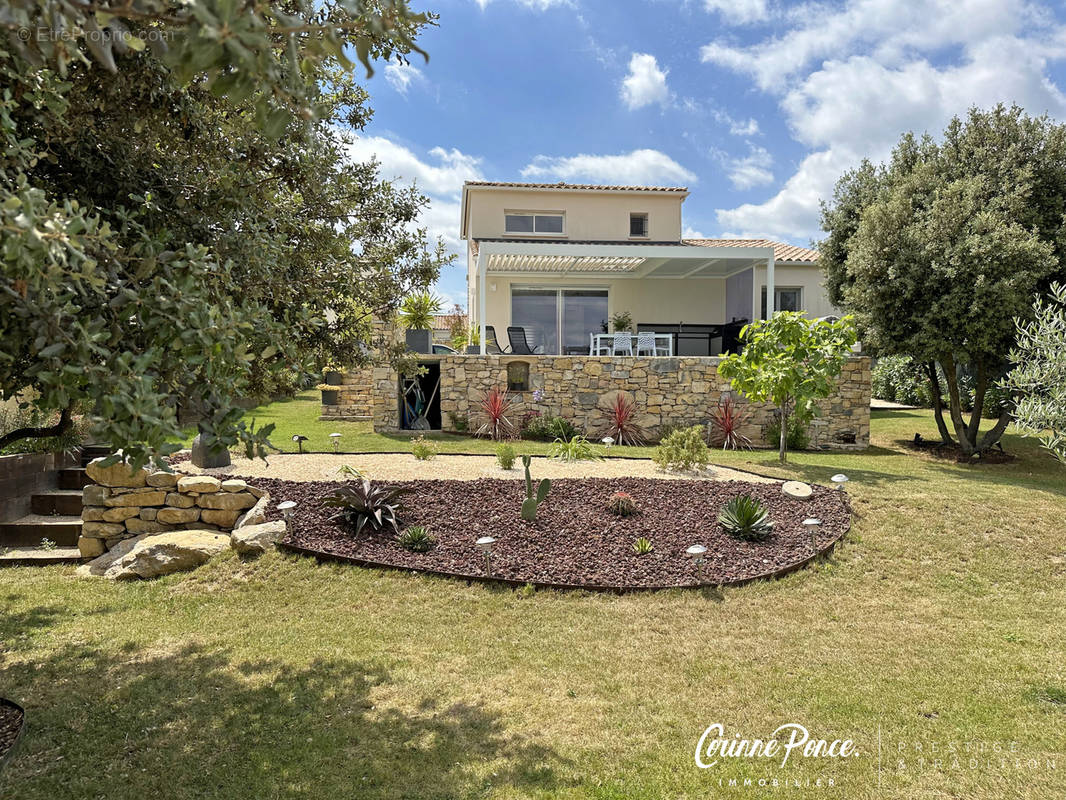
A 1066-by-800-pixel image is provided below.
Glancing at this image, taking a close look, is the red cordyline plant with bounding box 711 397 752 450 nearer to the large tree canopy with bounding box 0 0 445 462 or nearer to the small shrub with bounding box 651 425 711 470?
the small shrub with bounding box 651 425 711 470

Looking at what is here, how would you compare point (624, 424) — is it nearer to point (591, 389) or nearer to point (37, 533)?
point (591, 389)

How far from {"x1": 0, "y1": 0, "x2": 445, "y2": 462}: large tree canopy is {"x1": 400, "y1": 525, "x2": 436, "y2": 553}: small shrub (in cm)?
246

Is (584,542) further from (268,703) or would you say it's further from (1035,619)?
(1035,619)

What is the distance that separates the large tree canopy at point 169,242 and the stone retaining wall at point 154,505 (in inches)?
136

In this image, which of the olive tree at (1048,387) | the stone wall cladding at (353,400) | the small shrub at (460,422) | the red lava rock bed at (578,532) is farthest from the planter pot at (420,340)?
the olive tree at (1048,387)

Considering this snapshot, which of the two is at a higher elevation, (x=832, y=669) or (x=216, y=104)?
(x=216, y=104)

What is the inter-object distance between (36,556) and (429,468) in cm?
475

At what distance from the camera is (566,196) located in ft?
62.0

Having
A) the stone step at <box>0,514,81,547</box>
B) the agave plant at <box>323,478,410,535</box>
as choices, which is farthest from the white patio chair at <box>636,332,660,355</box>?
the stone step at <box>0,514,81,547</box>

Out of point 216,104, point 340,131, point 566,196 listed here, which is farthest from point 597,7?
point 566,196

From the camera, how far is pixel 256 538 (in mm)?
6621

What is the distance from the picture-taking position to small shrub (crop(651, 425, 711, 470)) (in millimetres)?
9695

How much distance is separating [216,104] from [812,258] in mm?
20315

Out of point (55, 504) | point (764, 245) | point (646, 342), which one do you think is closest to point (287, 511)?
point (55, 504)
